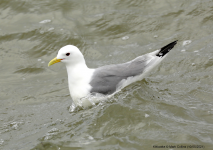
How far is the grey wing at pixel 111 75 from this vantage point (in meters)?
5.42

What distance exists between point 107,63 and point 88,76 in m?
1.89

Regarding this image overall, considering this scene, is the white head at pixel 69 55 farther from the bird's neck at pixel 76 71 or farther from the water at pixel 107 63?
the water at pixel 107 63

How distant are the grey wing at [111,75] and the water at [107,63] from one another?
236 mm

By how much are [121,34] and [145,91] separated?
290cm

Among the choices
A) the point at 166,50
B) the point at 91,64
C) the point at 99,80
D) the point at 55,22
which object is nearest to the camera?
the point at 99,80

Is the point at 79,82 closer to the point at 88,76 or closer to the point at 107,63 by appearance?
the point at 88,76

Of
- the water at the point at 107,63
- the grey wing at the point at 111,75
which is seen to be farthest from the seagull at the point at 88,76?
the water at the point at 107,63

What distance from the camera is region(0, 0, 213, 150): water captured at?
13.8 feet

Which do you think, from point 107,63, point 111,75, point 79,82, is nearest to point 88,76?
point 79,82

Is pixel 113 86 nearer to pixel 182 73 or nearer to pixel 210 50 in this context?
pixel 182 73

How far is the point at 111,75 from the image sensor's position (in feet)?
18.3

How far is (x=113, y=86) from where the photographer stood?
5527mm

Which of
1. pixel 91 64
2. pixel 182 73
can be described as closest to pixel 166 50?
pixel 182 73

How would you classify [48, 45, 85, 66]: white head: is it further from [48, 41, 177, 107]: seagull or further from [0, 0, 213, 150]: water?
[0, 0, 213, 150]: water
